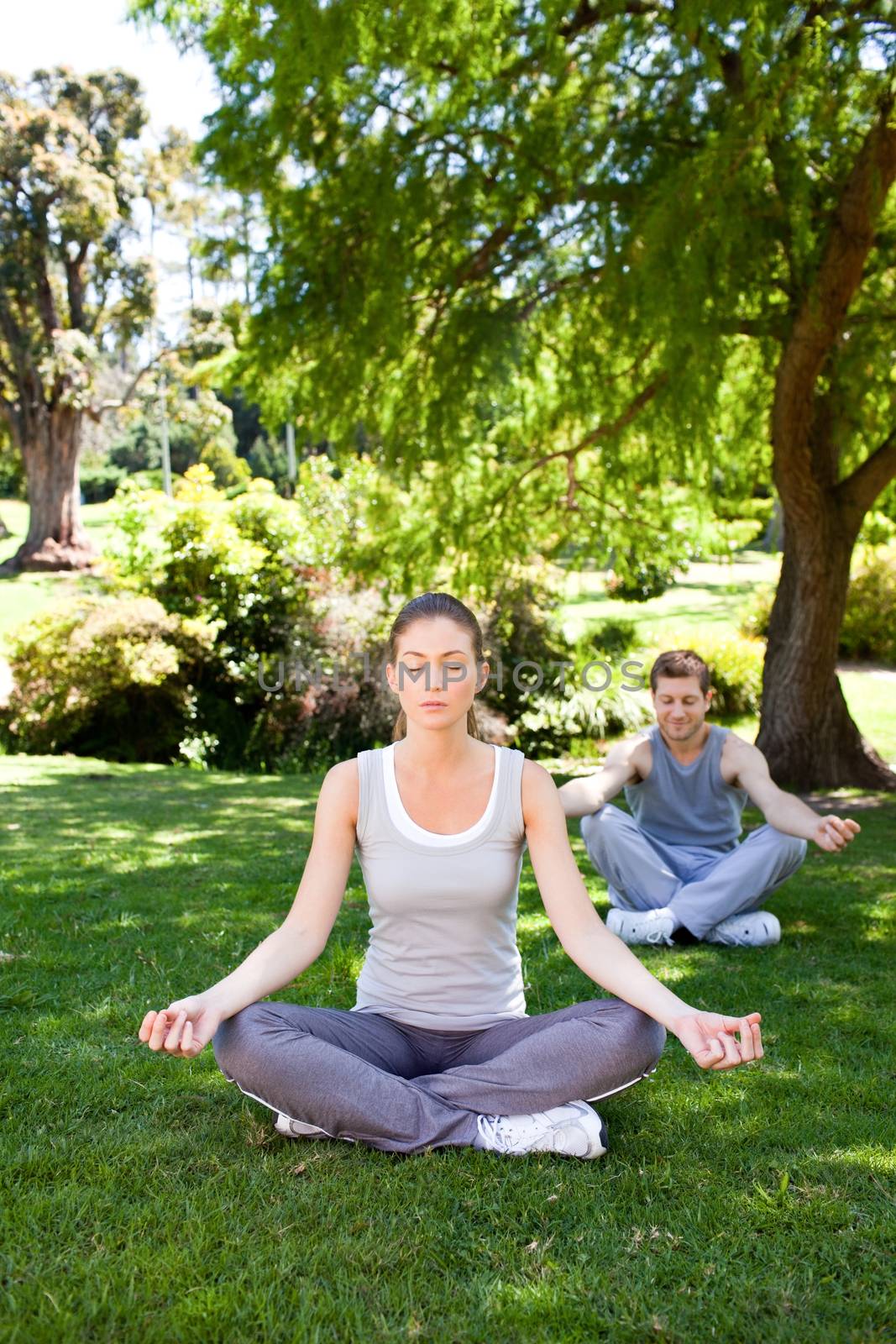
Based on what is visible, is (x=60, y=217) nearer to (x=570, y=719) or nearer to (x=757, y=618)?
(x=757, y=618)

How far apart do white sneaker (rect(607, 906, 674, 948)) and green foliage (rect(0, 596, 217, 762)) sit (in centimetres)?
867

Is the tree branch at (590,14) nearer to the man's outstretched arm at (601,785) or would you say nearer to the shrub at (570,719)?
the man's outstretched arm at (601,785)

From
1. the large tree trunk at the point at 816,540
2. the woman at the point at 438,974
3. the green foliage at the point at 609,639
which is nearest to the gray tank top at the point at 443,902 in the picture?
the woman at the point at 438,974

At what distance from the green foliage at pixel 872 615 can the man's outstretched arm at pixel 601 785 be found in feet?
43.2

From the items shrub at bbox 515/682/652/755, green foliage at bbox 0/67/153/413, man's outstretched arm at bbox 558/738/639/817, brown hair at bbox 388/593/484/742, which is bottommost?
shrub at bbox 515/682/652/755

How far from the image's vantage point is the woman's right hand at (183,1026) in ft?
7.87

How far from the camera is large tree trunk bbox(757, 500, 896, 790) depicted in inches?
367

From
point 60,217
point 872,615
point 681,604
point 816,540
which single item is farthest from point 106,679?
point 60,217

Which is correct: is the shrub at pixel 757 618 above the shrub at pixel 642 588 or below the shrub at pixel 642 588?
below

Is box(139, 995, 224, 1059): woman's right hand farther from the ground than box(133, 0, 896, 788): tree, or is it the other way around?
box(133, 0, 896, 788): tree

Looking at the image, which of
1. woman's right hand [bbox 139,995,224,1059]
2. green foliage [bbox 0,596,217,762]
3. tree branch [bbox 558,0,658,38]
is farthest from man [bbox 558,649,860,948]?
green foliage [bbox 0,596,217,762]

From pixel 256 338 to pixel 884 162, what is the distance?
14.5 ft

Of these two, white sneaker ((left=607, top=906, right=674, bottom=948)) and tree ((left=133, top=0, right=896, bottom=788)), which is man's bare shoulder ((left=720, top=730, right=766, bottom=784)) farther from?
tree ((left=133, top=0, right=896, bottom=788))

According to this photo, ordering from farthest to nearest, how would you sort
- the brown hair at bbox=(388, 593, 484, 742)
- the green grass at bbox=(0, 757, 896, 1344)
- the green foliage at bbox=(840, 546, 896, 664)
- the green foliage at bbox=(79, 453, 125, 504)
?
the green foliage at bbox=(79, 453, 125, 504) < the green foliage at bbox=(840, 546, 896, 664) < the brown hair at bbox=(388, 593, 484, 742) < the green grass at bbox=(0, 757, 896, 1344)
